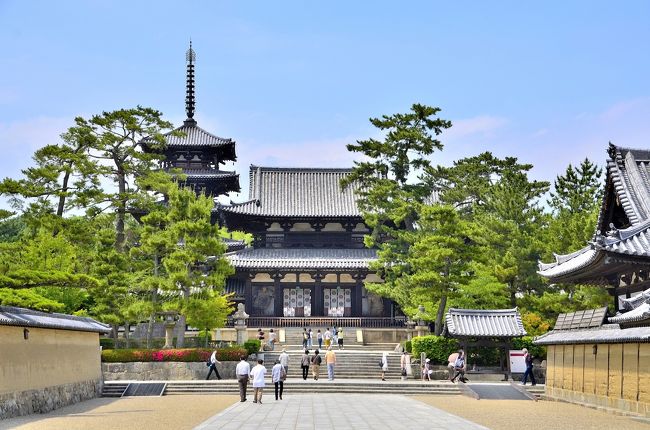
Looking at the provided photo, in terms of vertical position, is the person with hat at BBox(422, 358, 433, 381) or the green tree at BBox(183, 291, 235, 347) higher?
the green tree at BBox(183, 291, 235, 347)

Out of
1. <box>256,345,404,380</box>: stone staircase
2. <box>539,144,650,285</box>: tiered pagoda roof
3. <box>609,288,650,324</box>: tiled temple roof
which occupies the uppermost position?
<box>539,144,650,285</box>: tiered pagoda roof

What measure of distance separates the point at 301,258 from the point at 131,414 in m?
39.2

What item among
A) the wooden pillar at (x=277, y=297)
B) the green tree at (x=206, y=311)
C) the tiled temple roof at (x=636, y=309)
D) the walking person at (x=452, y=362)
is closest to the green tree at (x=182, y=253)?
the green tree at (x=206, y=311)

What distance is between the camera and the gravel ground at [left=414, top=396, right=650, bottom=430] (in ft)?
86.2

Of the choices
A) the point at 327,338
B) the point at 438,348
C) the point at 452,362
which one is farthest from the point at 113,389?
the point at 327,338

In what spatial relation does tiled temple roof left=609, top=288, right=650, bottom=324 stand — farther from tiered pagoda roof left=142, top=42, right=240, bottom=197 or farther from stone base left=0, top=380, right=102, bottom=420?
tiered pagoda roof left=142, top=42, right=240, bottom=197

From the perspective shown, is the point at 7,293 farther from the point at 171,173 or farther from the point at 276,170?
the point at 276,170

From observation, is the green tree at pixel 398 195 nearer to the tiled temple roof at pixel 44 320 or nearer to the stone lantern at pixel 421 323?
the stone lantern at pixel 421 323

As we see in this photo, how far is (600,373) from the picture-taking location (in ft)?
107

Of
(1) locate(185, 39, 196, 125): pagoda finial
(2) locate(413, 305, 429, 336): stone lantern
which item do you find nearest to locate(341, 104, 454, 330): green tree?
(2) locate(413, 305, 429, 336): stone lantern

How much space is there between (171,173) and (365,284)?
1533cm

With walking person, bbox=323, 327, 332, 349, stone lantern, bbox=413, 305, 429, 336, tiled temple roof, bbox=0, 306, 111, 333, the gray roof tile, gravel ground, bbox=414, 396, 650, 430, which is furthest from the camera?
walking person, bbox=323, 327, 332, 349

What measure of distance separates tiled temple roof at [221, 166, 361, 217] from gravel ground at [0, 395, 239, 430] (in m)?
33.2

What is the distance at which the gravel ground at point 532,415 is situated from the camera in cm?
2627
